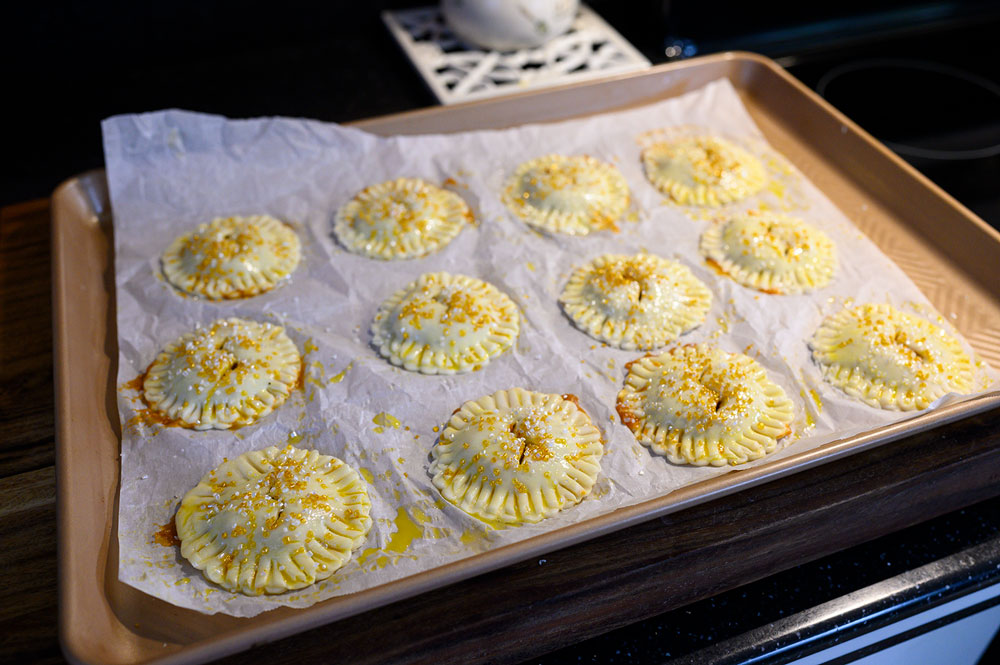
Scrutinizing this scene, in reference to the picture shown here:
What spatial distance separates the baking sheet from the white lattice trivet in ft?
0.72

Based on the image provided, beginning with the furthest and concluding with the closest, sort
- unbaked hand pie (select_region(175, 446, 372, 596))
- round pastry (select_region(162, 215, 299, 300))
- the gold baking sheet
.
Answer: round pastry (select_region(162, 215, 299, 300)) < unbaked hand pie (select_region(175, 446, 372, 596)) < the gold baking sheet

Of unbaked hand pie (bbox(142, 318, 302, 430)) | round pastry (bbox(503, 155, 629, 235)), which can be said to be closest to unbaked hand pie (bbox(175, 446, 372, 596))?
unbaked hand pie (bbox(142, 318, 302, 430))

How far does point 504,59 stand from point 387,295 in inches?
44.7

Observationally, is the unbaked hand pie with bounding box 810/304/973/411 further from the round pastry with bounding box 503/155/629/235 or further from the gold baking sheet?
the round pastry with bounding box 503/155/629/235

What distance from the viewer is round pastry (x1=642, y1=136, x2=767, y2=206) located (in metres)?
2.29

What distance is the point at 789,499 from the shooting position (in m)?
1.45

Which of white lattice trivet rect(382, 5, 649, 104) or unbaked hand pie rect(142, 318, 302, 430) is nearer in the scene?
unbaked hand pie rect(142, 318, 302, 430)

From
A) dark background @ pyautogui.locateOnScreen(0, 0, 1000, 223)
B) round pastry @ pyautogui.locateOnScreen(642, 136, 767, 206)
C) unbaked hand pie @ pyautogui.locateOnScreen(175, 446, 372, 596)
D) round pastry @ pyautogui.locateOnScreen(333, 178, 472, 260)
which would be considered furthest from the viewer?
dark background @ pyautogui.locateOnScreen(0, 0, 1000, 223)

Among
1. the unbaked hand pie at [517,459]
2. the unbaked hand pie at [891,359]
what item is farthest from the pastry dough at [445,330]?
the unbaked hand pie at [891,359]

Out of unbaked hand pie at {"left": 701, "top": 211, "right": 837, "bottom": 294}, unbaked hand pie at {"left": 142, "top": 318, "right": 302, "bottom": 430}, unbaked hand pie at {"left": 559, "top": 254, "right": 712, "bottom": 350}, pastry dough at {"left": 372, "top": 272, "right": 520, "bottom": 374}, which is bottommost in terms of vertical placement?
unbaked hand pie at {"left": 142, "top": 318, "right": 302, "bottom": 430}

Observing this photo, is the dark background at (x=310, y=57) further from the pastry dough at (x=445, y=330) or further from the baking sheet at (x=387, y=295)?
the pastry dough at (x=445, y=330)

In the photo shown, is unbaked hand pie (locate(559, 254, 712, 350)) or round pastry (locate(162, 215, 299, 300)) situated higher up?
unbaked hand pie (locate(559, 254, 712, 350))

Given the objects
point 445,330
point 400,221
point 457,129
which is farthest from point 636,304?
point 457,129

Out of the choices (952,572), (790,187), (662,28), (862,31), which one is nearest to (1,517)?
(952,572)
